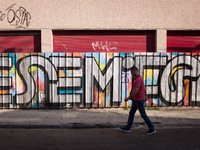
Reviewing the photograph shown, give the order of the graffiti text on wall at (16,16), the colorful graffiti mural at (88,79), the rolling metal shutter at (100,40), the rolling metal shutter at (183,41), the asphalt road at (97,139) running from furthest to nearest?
the rolling metal shutter at (183,41), the rolling metal shutter at (100,40), the graffiti text on wall at (16,16), the colorful graffiti mural at (88,79), the asphalt road at (97,139)

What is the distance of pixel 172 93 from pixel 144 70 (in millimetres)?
1545

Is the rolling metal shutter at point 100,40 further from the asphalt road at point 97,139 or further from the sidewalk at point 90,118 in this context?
the asphalt road at point 97,139

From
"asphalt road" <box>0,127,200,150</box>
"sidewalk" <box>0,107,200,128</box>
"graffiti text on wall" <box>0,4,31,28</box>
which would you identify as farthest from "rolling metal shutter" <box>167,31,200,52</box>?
"graffiti text on wall" <box>0,4,31,28</box>

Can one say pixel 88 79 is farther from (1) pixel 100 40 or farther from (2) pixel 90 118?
(1) pixel 100 40

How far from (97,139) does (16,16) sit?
298 inches

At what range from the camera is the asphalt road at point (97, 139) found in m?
4.67

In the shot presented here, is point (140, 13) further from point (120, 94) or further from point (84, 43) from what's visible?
point (120, 94)

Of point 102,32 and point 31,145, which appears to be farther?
point 102,32

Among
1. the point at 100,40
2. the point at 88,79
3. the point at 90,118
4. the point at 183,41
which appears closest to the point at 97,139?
the point at 90,118

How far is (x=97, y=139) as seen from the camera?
208 inches

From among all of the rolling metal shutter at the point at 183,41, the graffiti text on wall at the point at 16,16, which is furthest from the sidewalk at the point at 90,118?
the graffiti text on wall at the point at 16,16

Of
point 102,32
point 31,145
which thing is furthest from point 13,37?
point 31,145

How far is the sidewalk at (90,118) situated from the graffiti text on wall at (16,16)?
4.23 metres

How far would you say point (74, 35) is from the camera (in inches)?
405
